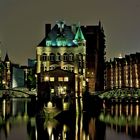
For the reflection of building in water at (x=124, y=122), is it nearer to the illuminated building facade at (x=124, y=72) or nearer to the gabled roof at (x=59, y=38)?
the gabled roof at (x=59, y=38)

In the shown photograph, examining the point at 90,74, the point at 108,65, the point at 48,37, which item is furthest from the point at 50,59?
the point at 108,65

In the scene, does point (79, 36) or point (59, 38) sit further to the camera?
point (79, 36)

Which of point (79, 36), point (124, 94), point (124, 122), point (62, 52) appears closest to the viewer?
point (124, 122)

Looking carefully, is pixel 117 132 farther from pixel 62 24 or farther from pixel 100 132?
pixel 62 24

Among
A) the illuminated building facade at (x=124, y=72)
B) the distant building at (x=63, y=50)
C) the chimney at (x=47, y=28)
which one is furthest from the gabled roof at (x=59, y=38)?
the illuminated building facade at (x=124, y=72)

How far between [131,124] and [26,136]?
1605cm

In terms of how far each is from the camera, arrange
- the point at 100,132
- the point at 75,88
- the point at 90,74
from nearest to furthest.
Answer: the point at 100,132 → the point at 75,88 → the point at 90,74

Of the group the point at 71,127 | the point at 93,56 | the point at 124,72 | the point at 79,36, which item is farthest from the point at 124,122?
the point at 124,72

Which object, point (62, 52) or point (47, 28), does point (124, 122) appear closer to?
point (62, 52)

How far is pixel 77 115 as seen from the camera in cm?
6631

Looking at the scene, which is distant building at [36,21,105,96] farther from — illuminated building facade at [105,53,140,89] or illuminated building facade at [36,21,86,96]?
illuminated building facade at [105,53,140,89]

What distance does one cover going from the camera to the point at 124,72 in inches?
6166

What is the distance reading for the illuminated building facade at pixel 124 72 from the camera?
149 m

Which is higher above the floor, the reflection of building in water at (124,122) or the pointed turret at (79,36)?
the pointed turret at (79,36)
